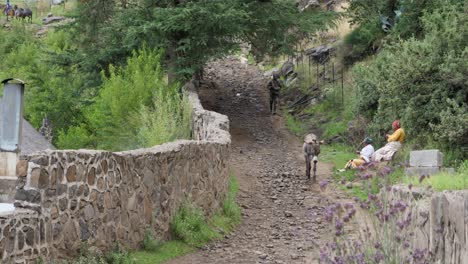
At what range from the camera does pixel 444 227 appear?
8.71m

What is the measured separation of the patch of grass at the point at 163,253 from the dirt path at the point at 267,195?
186 millimetres

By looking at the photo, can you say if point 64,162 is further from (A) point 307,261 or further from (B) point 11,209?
(A) point 307,261

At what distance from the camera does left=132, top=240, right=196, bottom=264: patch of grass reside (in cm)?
1236

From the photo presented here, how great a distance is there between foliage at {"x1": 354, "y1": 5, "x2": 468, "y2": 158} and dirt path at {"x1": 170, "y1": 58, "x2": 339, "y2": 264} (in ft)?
9.17

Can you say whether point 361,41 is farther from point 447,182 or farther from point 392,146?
point 447,182

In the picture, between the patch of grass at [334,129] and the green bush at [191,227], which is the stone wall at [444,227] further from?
the patch of grass at [334,129]

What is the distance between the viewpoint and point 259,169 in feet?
73.2

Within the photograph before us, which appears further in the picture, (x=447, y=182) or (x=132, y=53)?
Result: (x=132, y=53)

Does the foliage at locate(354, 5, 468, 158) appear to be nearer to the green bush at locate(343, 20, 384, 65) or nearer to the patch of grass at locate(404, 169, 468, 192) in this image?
the patch of grass at locate(404, 169, 468, 192)

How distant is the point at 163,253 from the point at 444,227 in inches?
218

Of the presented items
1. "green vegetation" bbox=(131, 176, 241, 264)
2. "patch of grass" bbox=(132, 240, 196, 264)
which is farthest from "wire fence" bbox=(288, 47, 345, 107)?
"patch of grass" bbox=(132, 240, 196, 264)

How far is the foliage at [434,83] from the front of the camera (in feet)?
65.2

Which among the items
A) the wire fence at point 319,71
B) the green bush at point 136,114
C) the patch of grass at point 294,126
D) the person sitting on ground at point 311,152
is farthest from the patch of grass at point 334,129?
the person sitting on ground at point 311,152

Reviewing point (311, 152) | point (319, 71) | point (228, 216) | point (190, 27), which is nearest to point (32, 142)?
point (228, 216)
